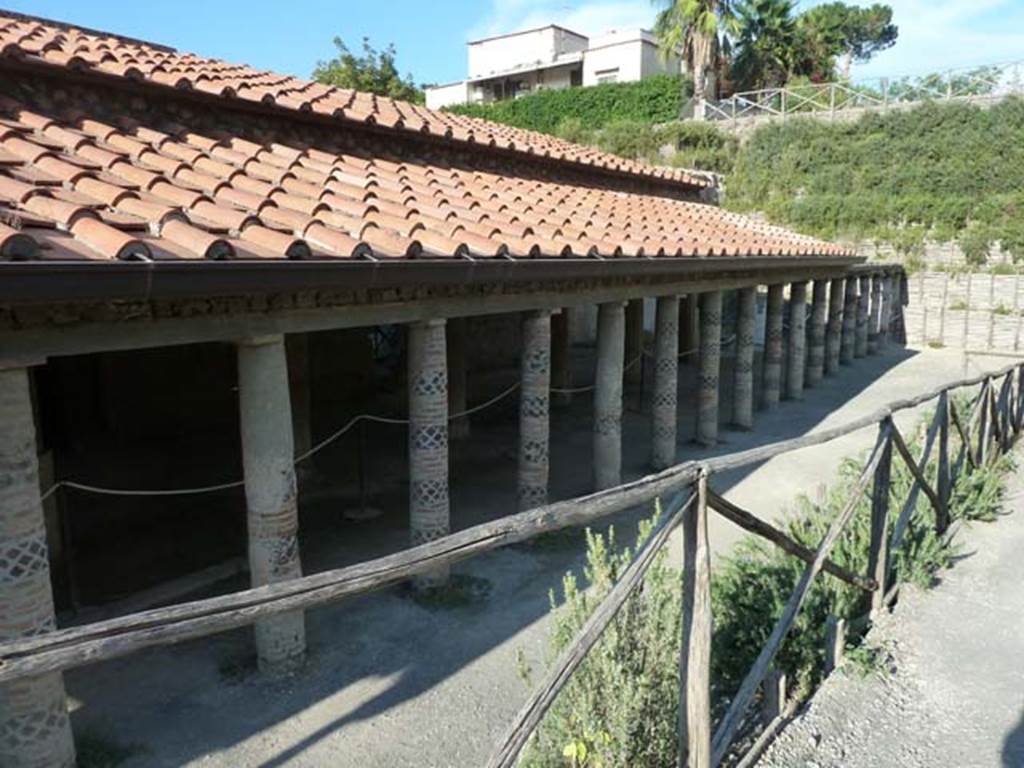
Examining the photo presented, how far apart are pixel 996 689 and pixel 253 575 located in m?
4.16

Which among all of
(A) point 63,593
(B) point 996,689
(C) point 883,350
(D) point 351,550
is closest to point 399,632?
(D) point 351,550

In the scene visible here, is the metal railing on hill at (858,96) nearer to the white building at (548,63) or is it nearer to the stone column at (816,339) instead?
the white building at (548,63)

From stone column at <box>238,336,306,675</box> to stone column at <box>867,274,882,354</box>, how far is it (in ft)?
58.9

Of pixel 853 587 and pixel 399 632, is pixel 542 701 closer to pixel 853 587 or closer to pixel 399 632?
pixel 853 587

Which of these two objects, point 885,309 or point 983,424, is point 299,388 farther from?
point 885,309

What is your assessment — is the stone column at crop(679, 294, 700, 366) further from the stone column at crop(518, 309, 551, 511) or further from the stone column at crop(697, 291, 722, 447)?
the stone column at crop(518, 309, 551, 511)

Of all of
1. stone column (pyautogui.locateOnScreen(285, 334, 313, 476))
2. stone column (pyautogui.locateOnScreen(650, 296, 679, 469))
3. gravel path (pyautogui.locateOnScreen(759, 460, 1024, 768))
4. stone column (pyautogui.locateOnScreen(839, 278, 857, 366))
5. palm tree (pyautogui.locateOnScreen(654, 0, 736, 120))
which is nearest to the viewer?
gravel path (pyautogui.locateOnScreen(759, 460, 1024, 768))

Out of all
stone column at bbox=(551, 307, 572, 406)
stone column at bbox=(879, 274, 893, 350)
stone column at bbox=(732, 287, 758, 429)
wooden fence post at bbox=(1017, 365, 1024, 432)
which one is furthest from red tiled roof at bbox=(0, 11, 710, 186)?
stone column at bbox=(879, 274, 893, 350)

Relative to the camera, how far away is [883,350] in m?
20.5

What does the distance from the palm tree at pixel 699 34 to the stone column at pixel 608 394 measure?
2338 cm

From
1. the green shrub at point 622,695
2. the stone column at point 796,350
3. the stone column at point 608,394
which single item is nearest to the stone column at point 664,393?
the stone column at point 608,394

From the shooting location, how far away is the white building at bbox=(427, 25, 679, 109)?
119ft

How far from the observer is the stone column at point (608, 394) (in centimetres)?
855

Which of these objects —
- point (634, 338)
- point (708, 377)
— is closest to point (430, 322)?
point (708, 377)
